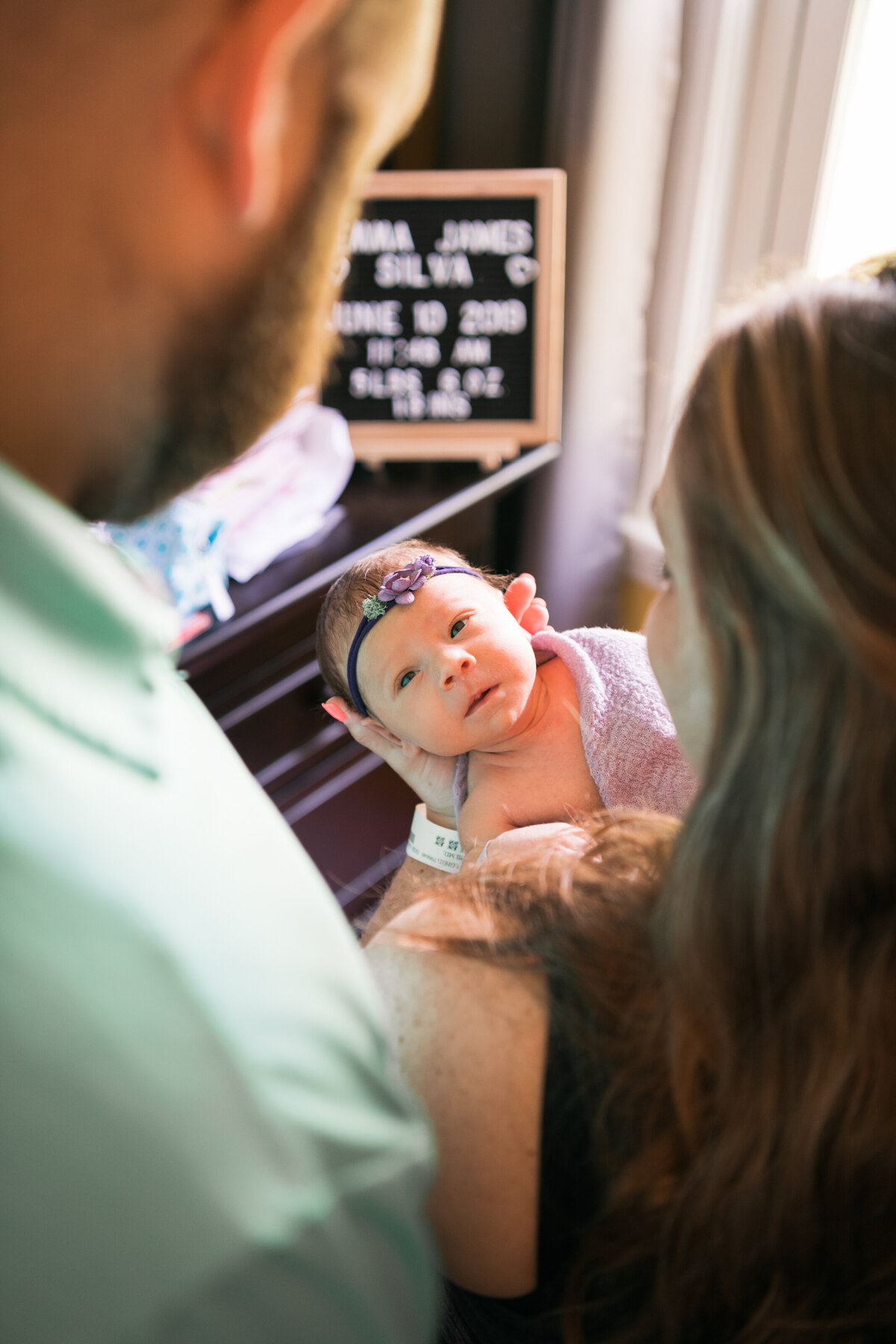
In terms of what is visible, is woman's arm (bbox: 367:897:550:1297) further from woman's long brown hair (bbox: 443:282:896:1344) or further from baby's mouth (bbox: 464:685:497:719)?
baby's mouth (bbox: 464:685:497:719)

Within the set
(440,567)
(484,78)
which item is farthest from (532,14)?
(440,567)

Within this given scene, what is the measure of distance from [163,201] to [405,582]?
943 millimetres

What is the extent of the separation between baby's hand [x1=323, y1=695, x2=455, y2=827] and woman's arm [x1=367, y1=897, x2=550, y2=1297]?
739mm

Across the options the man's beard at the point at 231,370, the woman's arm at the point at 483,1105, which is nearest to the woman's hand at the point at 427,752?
the woman's arm at the point at 483,1105

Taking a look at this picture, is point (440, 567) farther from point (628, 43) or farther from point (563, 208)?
point (628, 43)

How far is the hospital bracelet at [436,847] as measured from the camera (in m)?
1.39

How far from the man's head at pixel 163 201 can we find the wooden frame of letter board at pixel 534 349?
1.57 meters

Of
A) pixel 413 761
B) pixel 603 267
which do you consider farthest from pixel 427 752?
pixel 603 267

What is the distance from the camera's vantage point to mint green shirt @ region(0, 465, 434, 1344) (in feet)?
1.38

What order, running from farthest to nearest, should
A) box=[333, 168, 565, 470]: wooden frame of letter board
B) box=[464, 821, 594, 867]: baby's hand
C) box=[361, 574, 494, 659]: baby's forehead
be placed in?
box=[333, 168, 565, 470]: wooden frame of letter board → box=[361, 574, 494, 659]: baby's forehead → box=[464, 821, 594, 867]: baby's hand

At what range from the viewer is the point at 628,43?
6.76 feet

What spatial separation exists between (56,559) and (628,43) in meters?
2.05

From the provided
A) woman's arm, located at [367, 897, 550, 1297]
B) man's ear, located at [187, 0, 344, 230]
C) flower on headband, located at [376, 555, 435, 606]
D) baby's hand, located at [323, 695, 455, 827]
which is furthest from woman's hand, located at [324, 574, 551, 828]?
man's ear, located at [187, 0, 344, 230]

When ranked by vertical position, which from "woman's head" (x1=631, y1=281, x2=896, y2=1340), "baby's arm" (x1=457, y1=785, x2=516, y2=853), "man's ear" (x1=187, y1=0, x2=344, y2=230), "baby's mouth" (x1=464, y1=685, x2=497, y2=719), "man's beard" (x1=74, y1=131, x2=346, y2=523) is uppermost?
"man's ear" (x1=187, y1=0, x2=344, y2=230)
